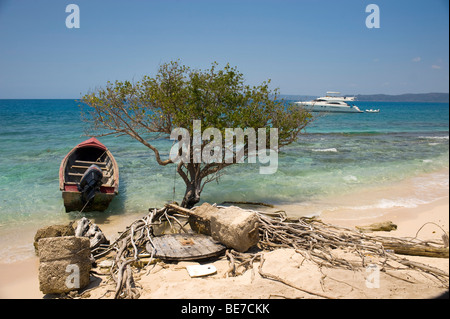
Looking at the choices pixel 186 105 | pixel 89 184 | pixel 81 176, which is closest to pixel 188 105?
pixel 186 105

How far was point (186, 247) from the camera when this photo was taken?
7.58m

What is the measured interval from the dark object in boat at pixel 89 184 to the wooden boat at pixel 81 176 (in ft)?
0.46

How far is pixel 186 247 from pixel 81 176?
8.60 m

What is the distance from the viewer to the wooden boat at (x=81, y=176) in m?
11.6

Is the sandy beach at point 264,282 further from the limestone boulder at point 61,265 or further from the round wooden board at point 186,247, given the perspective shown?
the limestone boulder at point 61,265

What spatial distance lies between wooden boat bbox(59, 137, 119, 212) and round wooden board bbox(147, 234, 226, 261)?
4599 millimetres

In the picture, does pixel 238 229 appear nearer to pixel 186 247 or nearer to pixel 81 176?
pixel 186 247

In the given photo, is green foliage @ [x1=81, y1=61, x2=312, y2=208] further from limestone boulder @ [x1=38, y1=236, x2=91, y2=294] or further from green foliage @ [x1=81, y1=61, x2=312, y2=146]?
limestone boulder @ [x1=38, y1=236, x2=91, y2=294]

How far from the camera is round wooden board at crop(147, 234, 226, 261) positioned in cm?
714

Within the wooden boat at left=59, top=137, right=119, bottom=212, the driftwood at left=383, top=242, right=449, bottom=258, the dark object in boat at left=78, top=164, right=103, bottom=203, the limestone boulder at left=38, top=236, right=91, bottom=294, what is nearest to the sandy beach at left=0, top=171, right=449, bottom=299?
the driftwood at left=383, top=242, right=449, bottom=258

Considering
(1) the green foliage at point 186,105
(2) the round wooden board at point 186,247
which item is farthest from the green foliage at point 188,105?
(2) the round wooden board at point 186,247

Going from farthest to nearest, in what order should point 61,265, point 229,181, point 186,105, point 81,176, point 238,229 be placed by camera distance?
point 229,181 → point 81,176 → point 186,105 → point 238,229 → point 61,265
